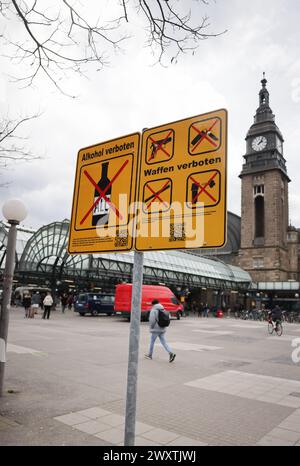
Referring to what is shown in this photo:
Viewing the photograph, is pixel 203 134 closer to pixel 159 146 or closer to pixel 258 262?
pixel 159 146

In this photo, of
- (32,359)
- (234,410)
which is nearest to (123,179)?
(234,410)

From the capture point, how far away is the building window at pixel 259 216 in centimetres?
7012

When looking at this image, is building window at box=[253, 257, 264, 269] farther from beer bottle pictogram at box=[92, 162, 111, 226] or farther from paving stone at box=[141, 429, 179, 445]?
beer bottle pictogram at box=[92, 162, 111, 226]

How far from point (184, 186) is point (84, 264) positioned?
1422 inches

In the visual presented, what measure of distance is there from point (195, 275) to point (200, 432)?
45.8 metres

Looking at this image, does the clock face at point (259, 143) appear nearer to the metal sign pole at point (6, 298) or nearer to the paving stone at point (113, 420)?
the metal sign pole at point (6, 298)

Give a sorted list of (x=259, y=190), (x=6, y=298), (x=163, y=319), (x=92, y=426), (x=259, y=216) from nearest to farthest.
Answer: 1. (x=92, y=426)
2. (x=6, y=298)
3. (x=163, y=319)
4. (x=259, y=216)
5. (x=259, y=190)

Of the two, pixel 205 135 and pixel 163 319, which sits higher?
pixel 205 135

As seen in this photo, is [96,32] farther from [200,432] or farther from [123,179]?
[200,432]

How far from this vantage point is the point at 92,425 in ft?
16.0

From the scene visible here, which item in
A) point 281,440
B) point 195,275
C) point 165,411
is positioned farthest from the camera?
point 195,275

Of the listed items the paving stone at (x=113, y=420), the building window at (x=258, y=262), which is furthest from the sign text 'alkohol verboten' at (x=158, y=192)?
the building window at (x=258, y=262)

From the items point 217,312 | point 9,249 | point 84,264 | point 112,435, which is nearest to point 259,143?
point 217,312

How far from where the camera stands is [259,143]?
243ft
